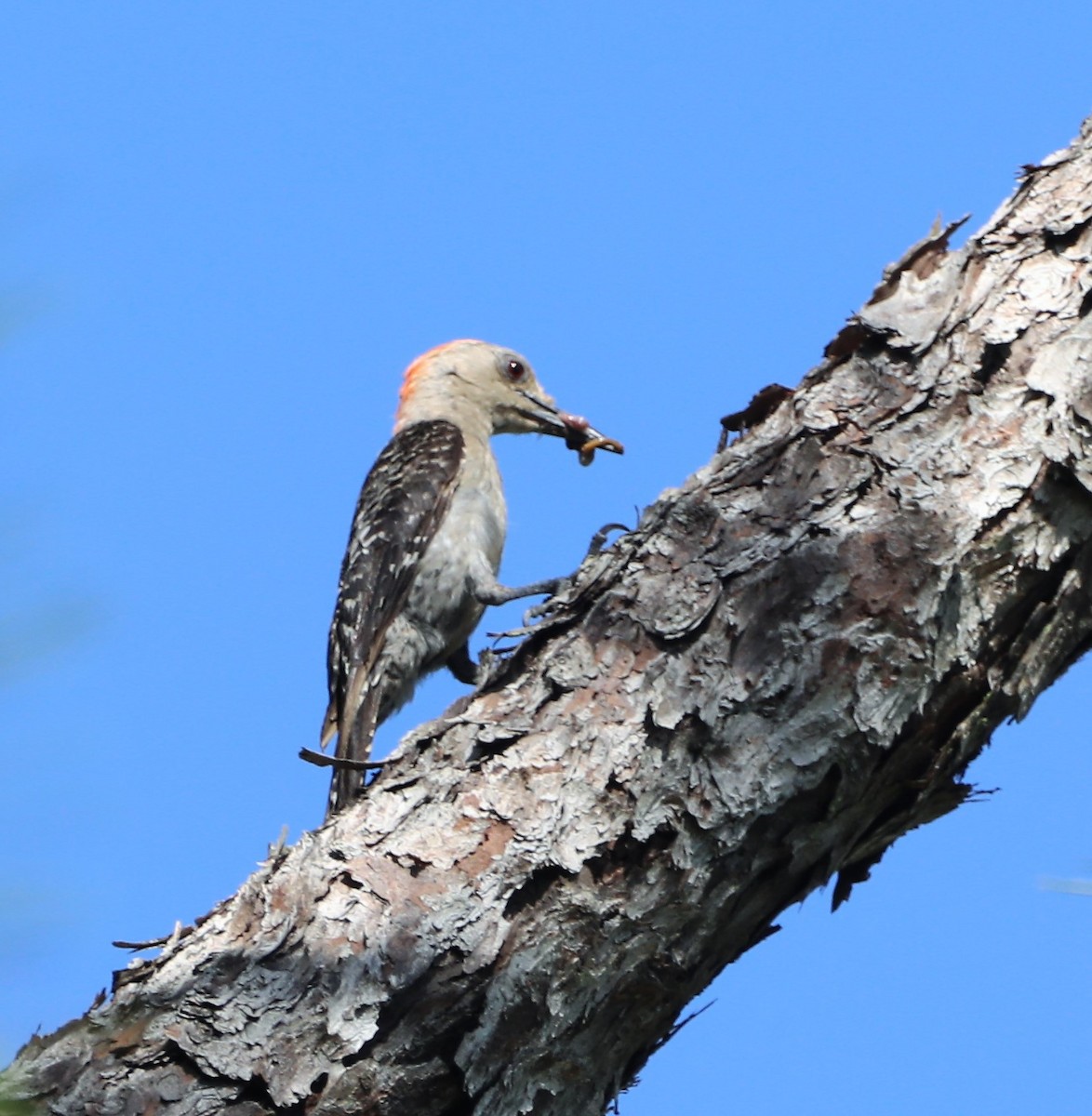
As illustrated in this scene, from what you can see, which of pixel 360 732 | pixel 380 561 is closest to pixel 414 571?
pixel 380 561

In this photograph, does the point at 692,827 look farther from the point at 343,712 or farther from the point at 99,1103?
the point at 343,712

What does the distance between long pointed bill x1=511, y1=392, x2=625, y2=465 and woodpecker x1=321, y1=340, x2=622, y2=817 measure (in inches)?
0.4

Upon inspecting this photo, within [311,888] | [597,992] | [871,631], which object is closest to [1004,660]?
[871,631]

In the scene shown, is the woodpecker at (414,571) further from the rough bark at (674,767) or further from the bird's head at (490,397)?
the rough bark at (674,767)

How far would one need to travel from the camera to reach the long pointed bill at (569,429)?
8.34 meters

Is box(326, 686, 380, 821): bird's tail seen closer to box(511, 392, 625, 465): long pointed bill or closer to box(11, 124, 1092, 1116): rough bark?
box(511, 392, 625, 465): long pointed bill

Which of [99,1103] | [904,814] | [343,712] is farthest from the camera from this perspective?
[343,712]

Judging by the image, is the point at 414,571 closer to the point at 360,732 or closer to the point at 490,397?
the point at 360,732

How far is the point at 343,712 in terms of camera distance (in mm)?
7348

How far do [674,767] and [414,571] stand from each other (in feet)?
12.3

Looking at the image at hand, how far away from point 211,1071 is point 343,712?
3.60m

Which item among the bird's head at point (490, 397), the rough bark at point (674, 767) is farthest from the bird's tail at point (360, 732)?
the rough bark at point (674, 767)

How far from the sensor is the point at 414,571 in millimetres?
7594

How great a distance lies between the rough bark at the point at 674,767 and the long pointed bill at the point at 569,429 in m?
4.03
